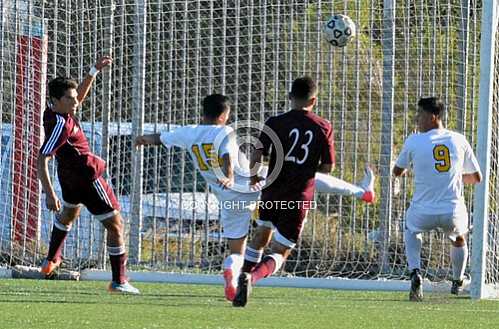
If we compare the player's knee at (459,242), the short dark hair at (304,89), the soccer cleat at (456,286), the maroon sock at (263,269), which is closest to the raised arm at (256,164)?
the short dark hair at (304,89)

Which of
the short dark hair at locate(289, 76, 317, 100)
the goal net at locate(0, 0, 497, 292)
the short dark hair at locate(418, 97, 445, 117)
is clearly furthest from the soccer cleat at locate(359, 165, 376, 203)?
the goal net at locate(0, 0, 497, 292)

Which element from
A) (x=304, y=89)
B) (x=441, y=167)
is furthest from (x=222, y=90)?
(x=304, y=89)

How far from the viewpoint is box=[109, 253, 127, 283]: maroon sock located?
10.9 m

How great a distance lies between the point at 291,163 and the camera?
9961mm

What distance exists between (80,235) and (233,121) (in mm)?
2168

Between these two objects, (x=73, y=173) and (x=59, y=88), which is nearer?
(x=59, y=88)

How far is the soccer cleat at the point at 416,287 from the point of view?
432 inches

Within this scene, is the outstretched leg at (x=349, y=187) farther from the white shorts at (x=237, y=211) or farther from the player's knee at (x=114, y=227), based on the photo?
the player's knee at (x=114, y=227)

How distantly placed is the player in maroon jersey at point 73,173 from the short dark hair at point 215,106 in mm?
1162

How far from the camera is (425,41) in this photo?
535 inches

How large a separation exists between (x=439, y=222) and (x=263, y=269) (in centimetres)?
216

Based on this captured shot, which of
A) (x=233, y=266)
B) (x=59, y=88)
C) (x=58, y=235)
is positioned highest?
(x=59, y=88)

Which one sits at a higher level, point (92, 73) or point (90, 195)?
point (92, 73)

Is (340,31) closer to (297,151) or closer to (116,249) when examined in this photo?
(297,151)
